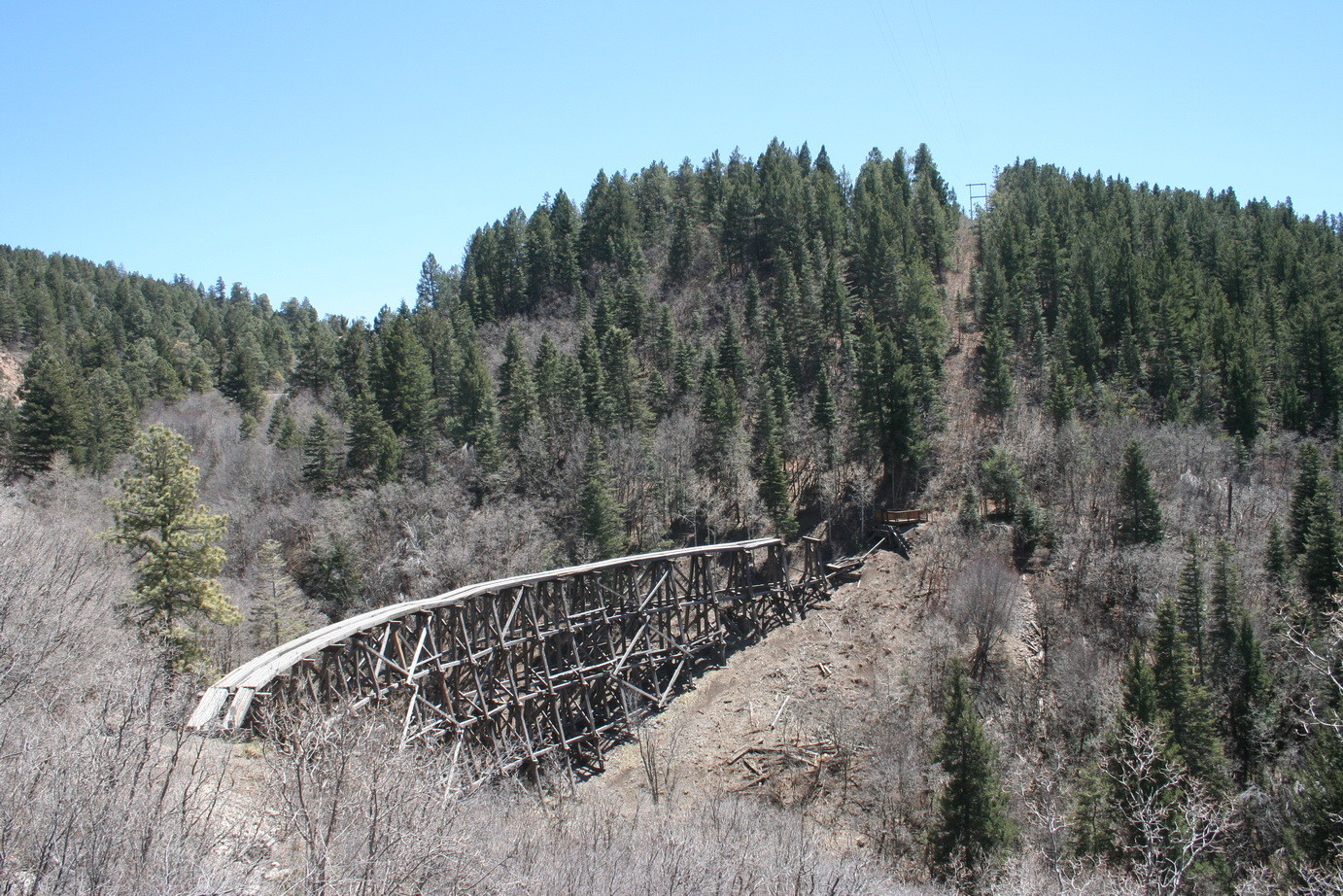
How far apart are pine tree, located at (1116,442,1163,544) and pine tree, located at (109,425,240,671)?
38871mm

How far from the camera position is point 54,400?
47.9 m

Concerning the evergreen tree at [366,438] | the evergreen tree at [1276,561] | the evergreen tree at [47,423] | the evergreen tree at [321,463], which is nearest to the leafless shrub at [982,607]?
the evergreen tree at [1276,561]

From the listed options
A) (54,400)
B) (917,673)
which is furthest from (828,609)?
(54,400)

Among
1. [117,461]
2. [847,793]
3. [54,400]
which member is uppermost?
[54,400]

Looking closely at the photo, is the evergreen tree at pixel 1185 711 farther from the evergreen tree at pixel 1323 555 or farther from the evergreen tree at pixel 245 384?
the evergreen tree at pixel 245 384

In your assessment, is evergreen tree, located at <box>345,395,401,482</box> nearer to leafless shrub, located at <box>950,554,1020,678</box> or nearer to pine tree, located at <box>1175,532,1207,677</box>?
leafless shrub, located at <box>950,554,1020,678</box>

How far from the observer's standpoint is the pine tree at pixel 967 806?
2316 centimetres

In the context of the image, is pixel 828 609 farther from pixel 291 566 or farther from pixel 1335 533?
pixel 291 566

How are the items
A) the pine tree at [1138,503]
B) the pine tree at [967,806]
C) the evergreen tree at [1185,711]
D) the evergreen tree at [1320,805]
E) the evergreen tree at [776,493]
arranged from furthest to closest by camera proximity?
the evergreen tree at [776,493]
the pine tree at [1138,503]
the evergreen tree at [1185,711]
the pine tree at [967,806]
the evergreen tree at [1320,805]

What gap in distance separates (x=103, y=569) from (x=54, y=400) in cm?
3095

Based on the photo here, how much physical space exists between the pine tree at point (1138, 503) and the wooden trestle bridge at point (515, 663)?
58.9 feet

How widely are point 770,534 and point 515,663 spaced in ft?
82.4

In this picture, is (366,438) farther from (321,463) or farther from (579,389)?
(579,389)

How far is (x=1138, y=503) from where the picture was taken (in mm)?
39906
